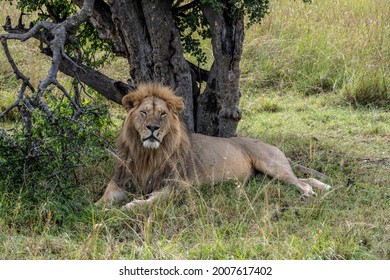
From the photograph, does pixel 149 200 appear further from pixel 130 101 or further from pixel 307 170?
pixel 307 170

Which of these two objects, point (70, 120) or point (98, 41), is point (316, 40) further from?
point (70, 120)

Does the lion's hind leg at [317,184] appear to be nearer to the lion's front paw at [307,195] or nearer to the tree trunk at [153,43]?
the lion's front paw at [307,195]

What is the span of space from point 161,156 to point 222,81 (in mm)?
1132

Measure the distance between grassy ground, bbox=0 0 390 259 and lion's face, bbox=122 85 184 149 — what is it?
1.58 feet

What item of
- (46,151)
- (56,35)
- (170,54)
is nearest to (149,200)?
(46,151)

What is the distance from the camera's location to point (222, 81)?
6609mm

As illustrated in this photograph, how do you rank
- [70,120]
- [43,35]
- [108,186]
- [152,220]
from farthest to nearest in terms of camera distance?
[43,35] → [108,186] → [70,120] → [152,220]

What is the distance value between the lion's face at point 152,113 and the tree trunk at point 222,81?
81 cm

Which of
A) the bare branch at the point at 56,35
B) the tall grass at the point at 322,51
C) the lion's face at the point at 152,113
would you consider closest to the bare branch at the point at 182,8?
the bare branch at the point at 56,35

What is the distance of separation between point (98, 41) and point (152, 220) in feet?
9.58

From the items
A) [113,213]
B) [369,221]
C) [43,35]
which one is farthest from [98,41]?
[369,221]

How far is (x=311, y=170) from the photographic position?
6.45 metres

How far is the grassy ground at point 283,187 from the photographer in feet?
14.4

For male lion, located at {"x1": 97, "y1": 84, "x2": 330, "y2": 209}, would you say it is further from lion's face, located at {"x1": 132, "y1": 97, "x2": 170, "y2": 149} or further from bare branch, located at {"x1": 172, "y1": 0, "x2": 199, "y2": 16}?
bare branch, located at {"x1": 172, "y1": 0, "x2": 199, "y2": 16}
